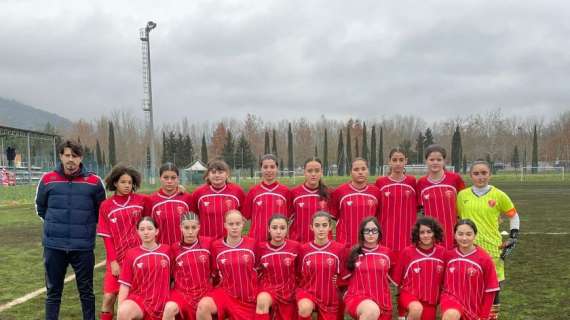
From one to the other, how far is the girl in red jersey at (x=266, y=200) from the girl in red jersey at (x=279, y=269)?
1.49ft

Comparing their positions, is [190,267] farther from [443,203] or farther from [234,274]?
[443,203]

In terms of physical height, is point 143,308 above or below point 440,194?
below

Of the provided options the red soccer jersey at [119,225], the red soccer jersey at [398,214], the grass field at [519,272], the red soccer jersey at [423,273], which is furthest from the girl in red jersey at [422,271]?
the red soccer jersey at [119,225]

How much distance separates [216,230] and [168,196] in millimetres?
613

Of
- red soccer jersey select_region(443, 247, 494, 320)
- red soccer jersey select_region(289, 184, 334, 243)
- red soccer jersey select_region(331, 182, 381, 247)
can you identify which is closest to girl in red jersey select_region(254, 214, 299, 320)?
red soccer jersey select_region(289, 184, 334, 243)

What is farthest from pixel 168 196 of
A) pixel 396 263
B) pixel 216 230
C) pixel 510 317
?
pixel 510 317

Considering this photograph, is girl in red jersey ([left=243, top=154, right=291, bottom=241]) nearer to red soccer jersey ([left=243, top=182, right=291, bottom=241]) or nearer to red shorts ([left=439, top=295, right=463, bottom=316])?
red soccer jersey ([left=243, top=182, right=291, bottom=241])

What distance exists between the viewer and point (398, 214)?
4.94m

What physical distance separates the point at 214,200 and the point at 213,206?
0.06 meters

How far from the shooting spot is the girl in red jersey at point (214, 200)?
15.8 ft

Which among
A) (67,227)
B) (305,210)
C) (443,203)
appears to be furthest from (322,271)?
(67,227)

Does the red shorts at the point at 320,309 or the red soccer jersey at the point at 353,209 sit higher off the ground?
the red soccer jersey at the point at 353,209

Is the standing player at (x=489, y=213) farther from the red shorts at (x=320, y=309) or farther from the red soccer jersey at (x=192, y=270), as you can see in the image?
the red soccer jersey at (x=192, y=270)

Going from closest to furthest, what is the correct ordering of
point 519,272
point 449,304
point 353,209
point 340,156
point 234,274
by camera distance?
point 449,304, point 234,274, point 353,209, point 519,272, point 340,156
